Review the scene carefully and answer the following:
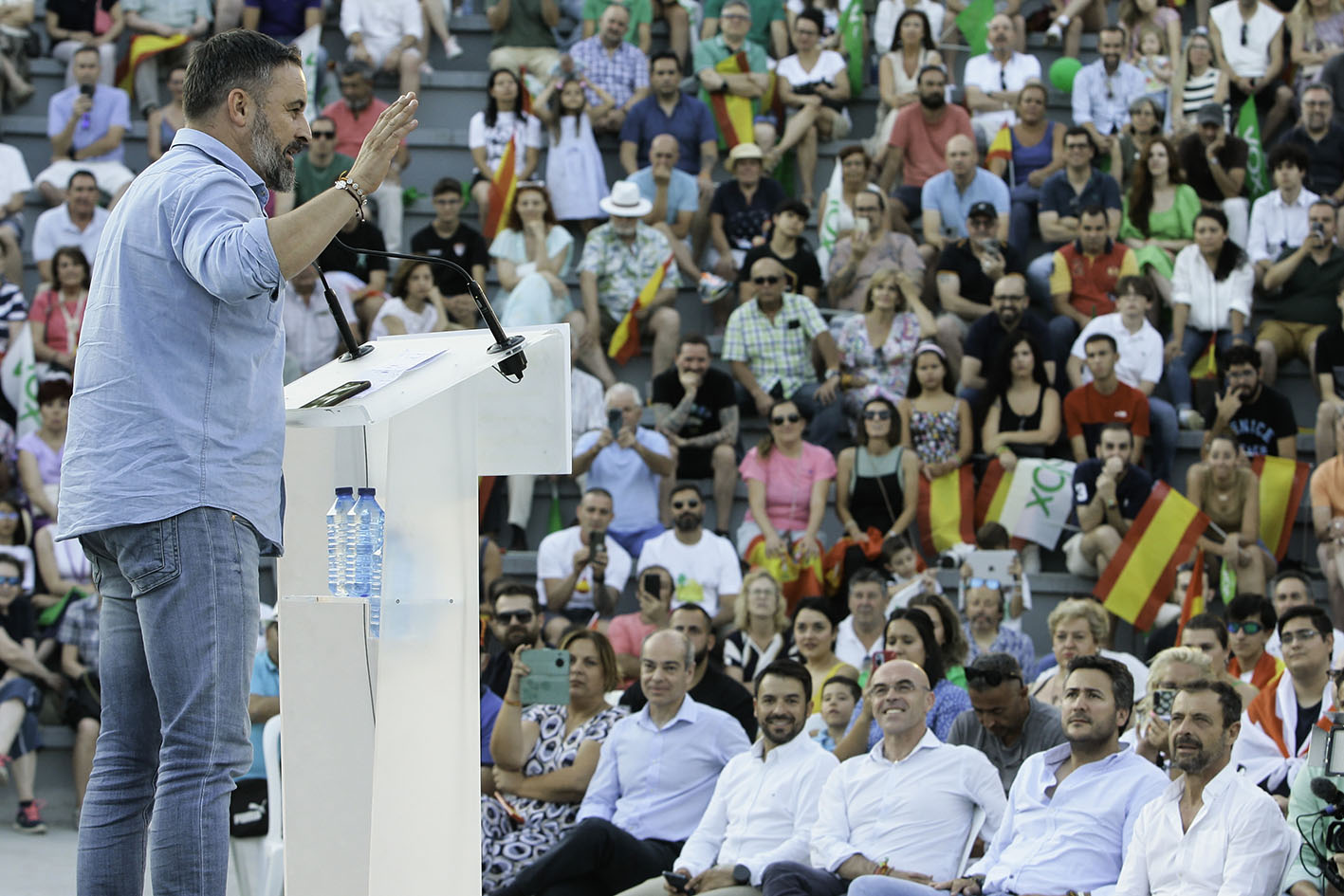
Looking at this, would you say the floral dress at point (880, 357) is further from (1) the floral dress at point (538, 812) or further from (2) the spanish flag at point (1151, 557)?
(1) the floral dress at point (538, 812)

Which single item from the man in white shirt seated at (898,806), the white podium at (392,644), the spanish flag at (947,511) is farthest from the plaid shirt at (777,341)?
the white podium at (392,644)

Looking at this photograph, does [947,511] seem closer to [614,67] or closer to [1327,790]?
[614,67]

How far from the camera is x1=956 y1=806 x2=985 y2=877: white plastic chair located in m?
5.90

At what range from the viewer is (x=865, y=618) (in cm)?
793

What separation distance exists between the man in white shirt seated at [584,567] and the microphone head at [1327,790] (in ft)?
14.8

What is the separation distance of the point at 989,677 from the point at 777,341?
4228 mm

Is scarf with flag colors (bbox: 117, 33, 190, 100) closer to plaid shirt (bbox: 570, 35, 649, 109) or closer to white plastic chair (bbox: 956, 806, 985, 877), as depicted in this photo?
plaid shirt (bbox: 570, 35, 649, 109)

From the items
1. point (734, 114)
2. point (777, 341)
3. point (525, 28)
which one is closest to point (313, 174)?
point (525, 28)

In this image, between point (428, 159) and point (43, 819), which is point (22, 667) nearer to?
point (43, 819)

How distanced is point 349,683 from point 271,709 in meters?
4.50

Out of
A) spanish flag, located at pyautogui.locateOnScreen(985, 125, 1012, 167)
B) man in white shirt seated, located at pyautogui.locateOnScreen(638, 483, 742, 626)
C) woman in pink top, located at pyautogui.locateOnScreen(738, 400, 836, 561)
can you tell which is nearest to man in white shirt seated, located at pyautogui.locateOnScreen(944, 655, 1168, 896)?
man in white shirt seated, located at pyautogui.locateOnScreen(638, 483, 742, 626)

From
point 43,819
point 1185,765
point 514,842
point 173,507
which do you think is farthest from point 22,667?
point 173,507

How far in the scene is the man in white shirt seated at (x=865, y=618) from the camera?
7914 millimetres

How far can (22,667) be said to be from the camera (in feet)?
25.7
